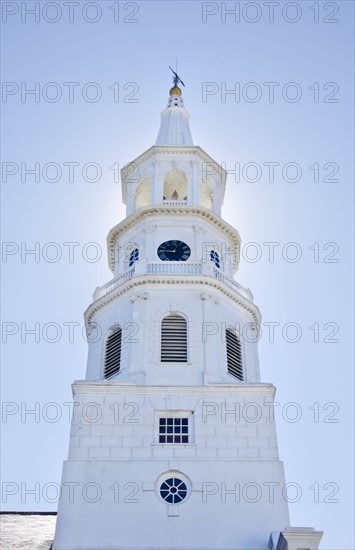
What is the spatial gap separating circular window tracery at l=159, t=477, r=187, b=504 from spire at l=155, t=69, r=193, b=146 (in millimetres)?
21474

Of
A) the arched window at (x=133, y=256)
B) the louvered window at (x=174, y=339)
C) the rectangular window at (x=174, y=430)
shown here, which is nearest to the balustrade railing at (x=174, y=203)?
the arched window at (x=133, y=256)

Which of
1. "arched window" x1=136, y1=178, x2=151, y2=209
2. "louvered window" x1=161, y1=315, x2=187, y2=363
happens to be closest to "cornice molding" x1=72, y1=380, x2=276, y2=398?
"louvered window" x1=161, y1=315, x2=187, y2=363

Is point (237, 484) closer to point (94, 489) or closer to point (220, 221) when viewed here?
point (94, 489)

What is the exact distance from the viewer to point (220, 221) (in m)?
43.8

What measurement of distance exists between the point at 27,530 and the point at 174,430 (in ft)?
23.9

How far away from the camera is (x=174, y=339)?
3781 centimetres

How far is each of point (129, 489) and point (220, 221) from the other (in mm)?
16058

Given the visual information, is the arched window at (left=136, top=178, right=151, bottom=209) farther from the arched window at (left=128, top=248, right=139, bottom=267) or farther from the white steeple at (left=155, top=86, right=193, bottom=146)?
the arched window at (left=128, top=248, right=139, bottom=267)

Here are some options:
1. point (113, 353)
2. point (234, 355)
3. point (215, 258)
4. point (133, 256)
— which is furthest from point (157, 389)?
point (215, 258)

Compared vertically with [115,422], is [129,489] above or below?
below

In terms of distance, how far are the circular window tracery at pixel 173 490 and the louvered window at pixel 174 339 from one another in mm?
5678

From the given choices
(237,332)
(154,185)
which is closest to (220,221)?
(154,185)

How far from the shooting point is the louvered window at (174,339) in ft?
122

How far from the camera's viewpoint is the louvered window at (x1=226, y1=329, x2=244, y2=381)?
3788 centimetres
